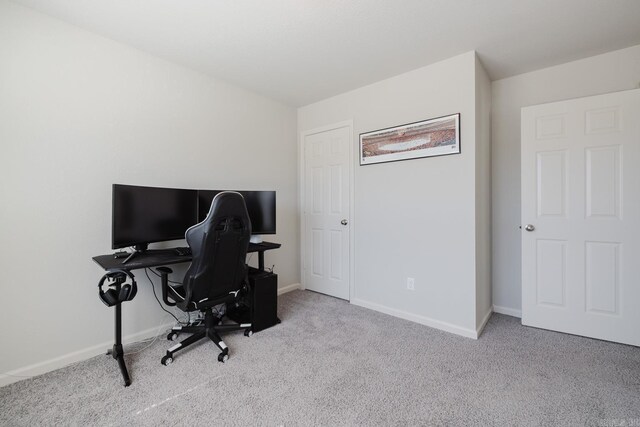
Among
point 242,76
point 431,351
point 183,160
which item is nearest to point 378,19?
point 242,76

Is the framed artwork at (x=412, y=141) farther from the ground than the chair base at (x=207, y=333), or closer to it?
farther from the ground

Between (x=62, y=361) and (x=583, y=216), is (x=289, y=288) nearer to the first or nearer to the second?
(x=62, y=361)

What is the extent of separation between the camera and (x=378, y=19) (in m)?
1.97

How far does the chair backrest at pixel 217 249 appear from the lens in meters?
1.93

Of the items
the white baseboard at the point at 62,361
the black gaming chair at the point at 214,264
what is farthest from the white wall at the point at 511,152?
the white baseboard at the point at 62,361

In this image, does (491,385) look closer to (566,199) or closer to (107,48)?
(566,199)

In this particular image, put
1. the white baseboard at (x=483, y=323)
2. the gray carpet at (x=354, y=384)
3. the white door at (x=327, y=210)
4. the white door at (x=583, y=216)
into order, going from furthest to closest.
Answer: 1. the white door at (x=327, y=210)
2. the white baseboard at (x=483, y=323)
3. the white door at (x=583, y=216)
4. the gray carpet at (x=354, y=384)

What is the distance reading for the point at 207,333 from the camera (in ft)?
7.25

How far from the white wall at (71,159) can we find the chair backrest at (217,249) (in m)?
0.77

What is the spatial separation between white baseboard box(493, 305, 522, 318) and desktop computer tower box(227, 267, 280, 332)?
2.30m

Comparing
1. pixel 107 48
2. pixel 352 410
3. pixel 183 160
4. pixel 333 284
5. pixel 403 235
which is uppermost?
pixel 107 48

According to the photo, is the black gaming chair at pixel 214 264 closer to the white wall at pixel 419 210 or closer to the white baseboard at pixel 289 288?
the white baseboard at pixel 289 288

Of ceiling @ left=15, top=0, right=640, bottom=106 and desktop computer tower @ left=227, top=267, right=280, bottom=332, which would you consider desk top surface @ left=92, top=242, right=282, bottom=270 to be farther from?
ceiling @ left=15, top=0, right=640, bottom=106

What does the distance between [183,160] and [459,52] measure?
2.67 metres
